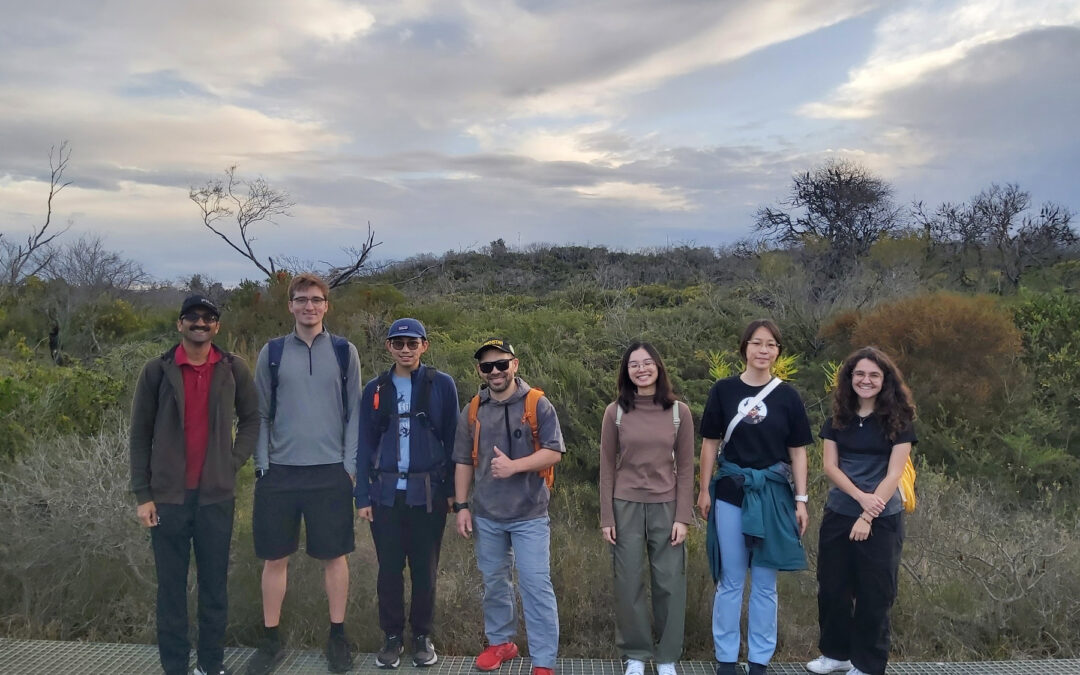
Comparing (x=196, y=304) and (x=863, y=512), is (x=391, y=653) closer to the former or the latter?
(x=196, y=304)

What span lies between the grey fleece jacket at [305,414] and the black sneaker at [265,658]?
93cm

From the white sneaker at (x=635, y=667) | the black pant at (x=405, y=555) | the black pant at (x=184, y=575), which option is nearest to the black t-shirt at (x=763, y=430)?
the white sneaker at (x=635, y=667)

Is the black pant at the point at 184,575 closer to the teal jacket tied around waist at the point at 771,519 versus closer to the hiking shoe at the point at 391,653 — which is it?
the hiking shoe at the point at 391,653

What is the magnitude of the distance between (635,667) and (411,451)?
153 centimetres

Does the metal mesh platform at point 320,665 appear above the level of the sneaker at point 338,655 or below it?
below

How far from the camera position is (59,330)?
1673cm

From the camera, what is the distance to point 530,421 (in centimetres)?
395

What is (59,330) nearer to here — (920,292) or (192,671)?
(192,671)

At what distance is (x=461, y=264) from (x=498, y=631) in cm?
4279

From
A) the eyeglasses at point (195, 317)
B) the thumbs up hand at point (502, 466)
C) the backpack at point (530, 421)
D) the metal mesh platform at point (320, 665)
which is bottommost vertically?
the metal mesh platform at point (320, 665)

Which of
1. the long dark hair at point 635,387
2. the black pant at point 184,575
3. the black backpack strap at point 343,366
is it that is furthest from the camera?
the black backpack strap at point 343,366

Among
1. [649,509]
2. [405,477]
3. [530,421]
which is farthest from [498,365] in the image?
[649,509]

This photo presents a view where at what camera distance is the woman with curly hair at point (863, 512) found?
384cm

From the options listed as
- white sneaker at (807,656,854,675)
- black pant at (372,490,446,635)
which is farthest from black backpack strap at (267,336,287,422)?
white sneaker at (807,656,854,675)
